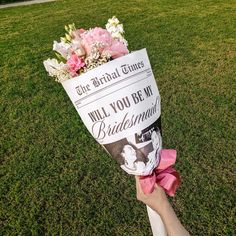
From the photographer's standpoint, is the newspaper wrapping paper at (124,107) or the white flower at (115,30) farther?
the white flower at (115,30)

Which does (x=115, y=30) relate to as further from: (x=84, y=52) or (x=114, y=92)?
(x=114, y=92)

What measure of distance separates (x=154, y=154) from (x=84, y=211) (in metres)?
1.73

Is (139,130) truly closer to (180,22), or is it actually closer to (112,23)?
(112,23)

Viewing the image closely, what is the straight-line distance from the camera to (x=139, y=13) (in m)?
9.32

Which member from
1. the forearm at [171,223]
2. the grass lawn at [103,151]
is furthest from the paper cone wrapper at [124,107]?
the grass lawn at [103,151]

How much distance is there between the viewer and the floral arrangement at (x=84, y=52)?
2125 millimetres

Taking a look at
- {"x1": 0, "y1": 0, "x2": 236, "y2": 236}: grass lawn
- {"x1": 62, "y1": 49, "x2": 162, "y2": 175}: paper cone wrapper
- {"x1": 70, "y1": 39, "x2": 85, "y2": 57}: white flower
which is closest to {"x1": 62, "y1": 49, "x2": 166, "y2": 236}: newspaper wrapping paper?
{"x1": 62, "y1": 49, "x2": 162, "y2": 175}: paper cone wrapper

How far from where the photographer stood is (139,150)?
2252 millimetres

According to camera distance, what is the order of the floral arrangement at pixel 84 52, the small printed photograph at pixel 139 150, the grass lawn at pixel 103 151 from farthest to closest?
the grass lawn at pixel 103 151
the small printed photograph at pixel 139 150
the floral arrangement at pixel 84 52

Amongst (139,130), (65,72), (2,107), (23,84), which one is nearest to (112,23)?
(65,72)

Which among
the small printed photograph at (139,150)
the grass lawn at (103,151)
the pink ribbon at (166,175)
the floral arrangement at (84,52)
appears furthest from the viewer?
the grass lawn at (103,151)

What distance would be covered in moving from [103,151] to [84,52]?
8.29 feet

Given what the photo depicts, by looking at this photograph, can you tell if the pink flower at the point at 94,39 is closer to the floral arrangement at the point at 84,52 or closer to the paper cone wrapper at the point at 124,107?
the floral arrangement at the point at 84,52

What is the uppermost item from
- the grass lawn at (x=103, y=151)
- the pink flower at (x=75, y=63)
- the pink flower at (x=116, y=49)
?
the pink flower at (x=75, y=63)
